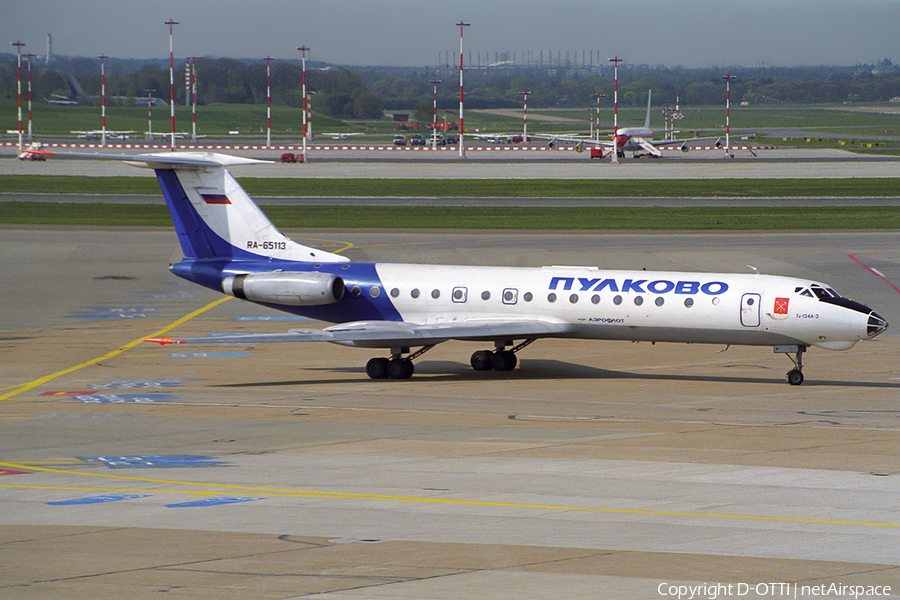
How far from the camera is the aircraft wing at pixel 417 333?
2705cm

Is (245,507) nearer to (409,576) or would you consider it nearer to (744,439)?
(409,576)

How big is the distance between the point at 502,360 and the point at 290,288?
20.7 feet

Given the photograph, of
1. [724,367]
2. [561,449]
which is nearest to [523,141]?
[724,367]

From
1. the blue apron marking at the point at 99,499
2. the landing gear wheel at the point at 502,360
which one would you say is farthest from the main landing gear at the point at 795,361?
the blue apron marking at the point at 99,499

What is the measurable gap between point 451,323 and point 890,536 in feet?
53.4

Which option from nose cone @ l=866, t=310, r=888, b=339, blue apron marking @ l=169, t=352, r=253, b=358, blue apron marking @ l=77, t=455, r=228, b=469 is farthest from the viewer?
blue apron marking @ l=169, t=352, r=253, b=358

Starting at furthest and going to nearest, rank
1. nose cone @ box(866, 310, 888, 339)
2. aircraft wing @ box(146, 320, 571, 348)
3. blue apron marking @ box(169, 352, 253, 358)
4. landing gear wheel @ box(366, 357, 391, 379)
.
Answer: blue apron marking @ box(169, 352, 253, 358)
landing gear wheel @ box(366, 357, 391, 379)
aircraft wing @ box(146, 320, 571, 348)
nose cone @ box(866, 310, 888, 339)

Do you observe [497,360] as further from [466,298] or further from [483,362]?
[466,298]

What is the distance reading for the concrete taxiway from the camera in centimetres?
1216

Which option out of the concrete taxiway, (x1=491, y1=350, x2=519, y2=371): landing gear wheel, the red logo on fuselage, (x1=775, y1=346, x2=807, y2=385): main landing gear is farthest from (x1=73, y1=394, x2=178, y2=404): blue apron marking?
(x1=775, y1=346, x2=807, y2=385): main landing gear

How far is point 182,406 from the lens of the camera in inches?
942

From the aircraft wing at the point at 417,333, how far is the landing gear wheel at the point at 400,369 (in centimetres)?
70

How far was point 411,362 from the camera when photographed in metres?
28.2

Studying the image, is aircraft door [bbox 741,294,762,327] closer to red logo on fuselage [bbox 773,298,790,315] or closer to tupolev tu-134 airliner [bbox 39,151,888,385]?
tupolev tu-134 airliner [bbox 39,151,888,385]
